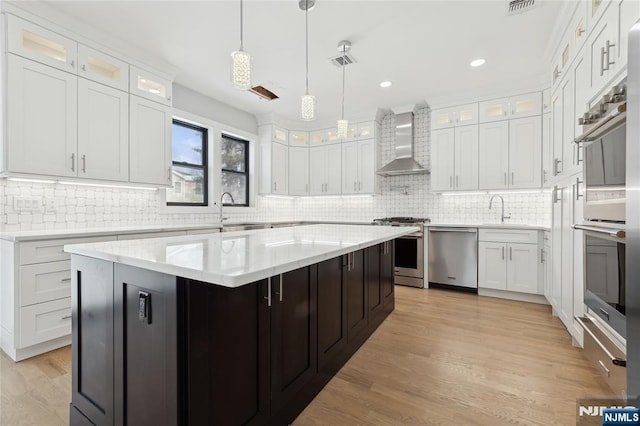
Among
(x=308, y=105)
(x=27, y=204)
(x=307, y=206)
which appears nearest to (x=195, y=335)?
(x=308, y=105)

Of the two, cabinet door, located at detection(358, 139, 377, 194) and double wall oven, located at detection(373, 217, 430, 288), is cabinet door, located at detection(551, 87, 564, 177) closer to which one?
double wall oven, located at detection(373, 217, 430, 288)

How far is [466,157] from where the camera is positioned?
430 centimetres

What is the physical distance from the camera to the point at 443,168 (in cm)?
448

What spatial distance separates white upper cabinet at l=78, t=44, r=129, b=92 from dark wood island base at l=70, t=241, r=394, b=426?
2.27 meters

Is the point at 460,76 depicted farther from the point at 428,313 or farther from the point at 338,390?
the point at 338,390

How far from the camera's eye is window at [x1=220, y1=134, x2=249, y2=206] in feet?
16.1

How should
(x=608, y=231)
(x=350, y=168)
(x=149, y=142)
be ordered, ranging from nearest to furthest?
(x=608, y=231) → (x=149, y=142) → (x=350, y=168)

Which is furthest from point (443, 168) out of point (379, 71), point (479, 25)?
point (479, 25)

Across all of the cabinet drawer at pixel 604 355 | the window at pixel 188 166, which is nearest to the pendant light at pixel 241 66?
the cabinet drawer at pixel 604 355

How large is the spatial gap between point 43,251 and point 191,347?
2151mm

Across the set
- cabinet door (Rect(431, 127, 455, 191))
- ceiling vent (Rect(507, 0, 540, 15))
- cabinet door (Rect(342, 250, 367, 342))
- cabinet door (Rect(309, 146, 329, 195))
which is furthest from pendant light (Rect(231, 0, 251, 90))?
cabinet door (Rect(309, 146, 329, 195))

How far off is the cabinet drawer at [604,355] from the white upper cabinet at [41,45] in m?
4.41

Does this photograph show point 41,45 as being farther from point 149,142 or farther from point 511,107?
point 511,107

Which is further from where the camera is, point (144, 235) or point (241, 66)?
point (144, 235)
